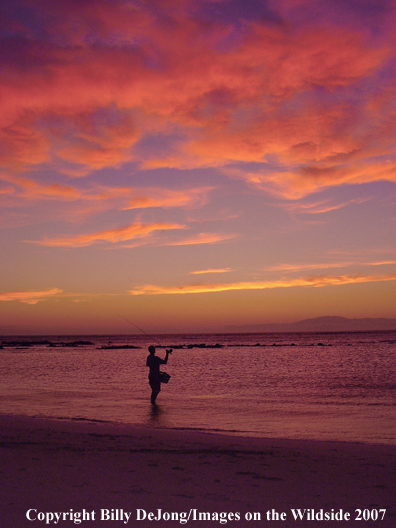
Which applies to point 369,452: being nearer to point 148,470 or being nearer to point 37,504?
point 148,470

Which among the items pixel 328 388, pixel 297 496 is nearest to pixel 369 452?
pixel 297 496

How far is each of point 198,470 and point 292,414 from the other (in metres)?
8.71

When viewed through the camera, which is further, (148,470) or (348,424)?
(348,424)

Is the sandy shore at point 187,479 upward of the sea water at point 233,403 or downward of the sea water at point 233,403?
upward

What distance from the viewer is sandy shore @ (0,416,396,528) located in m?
5.61

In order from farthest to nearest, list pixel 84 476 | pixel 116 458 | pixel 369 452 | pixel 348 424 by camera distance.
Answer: pixel 348 424
pixel 369 452
pixel 116 458
pixel 84 476

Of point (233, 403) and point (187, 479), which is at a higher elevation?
point (187, 479)

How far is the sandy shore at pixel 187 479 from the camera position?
18.4 ft

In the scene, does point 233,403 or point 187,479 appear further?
point 233,403

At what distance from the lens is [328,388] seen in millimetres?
24391

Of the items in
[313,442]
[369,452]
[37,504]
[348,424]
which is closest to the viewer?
[37,504]

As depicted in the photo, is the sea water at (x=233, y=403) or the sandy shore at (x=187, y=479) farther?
the sea water at (x=233, y=403)

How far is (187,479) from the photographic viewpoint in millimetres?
7027

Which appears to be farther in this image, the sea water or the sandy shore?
the sea water
